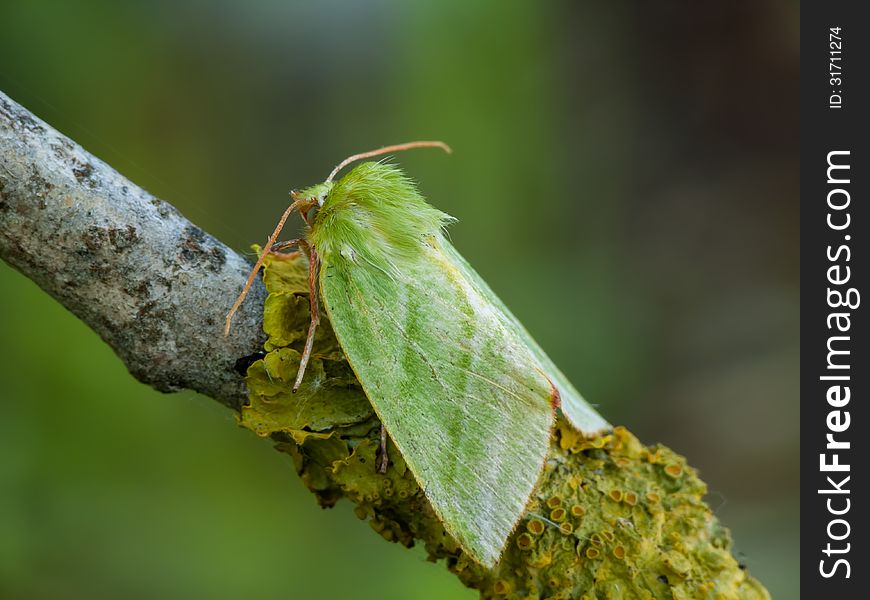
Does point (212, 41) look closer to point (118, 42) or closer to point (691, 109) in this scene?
point (118, 42)

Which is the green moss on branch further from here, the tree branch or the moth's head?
the moth's head

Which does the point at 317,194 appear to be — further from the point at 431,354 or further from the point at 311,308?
the point at 431,354

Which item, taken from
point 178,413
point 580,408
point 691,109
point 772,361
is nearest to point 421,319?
point 580,408

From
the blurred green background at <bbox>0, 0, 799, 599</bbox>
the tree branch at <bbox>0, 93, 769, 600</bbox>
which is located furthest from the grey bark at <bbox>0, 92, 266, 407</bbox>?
the blurred green background at <bbox>0, 0, 799, 599</bbox>

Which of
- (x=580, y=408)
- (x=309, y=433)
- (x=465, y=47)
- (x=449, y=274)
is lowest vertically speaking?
(x=309, y=433)

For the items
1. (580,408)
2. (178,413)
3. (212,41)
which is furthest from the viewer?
(212,41)

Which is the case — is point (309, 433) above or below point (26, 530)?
above

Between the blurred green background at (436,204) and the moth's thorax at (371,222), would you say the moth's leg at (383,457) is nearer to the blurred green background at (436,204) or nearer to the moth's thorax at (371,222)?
the moth's thorax at (371,222)
